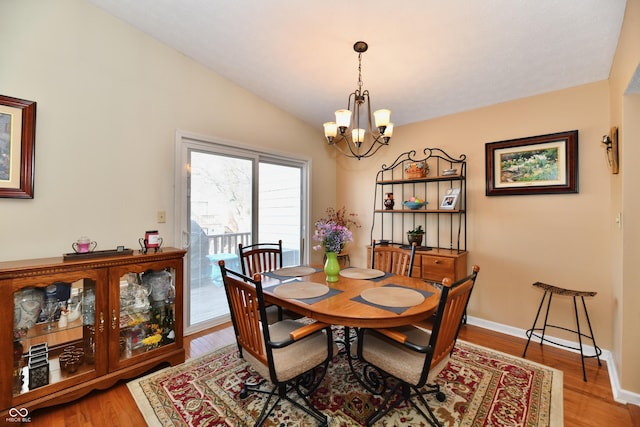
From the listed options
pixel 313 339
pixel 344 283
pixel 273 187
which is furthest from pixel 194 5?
pixel 313 339

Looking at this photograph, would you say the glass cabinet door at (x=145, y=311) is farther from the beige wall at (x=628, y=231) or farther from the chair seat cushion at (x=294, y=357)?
the beige wall at (x=628, y=231)

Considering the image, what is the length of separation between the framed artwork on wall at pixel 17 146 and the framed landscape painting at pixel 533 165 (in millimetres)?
4133

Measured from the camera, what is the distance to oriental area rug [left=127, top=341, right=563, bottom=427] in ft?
5.56

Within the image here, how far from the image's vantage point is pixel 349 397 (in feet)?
6.19

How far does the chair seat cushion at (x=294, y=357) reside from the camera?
4.99 feet

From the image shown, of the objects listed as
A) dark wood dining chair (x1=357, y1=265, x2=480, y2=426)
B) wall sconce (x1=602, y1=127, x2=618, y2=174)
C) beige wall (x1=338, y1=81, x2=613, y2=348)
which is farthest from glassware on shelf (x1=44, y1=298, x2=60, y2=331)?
wall sconce (x1=602, y1=127, x2=618, y2=174)

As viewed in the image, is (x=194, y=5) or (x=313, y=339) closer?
(x=313, y=339)

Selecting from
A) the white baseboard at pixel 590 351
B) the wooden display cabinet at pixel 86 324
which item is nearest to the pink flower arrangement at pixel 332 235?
the wooden display cabinet at pixel 86 324

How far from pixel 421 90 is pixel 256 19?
178 cm

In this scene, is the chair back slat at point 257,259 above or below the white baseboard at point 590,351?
above

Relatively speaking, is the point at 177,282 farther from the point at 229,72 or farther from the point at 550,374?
the point at 550,374

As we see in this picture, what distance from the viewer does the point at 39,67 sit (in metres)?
2.08

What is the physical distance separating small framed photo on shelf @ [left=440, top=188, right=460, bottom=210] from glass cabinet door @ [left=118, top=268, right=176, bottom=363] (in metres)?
2.94

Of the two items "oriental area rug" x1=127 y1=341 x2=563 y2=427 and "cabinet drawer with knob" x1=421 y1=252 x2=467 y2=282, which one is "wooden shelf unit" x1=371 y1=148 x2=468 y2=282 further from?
"oriental area rug" x1=127 y1=341 x2=563 y2=427
